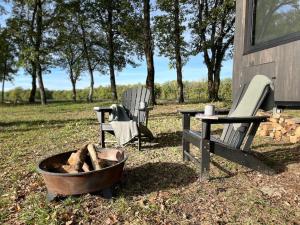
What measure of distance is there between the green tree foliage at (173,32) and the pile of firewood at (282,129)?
1088cm

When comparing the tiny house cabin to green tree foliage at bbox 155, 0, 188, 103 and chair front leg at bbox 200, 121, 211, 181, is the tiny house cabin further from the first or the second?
green tree foliage at bbox 155, 0, 188, 103

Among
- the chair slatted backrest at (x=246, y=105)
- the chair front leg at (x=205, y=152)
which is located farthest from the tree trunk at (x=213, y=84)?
the chair front leg at (x=205, y=152)

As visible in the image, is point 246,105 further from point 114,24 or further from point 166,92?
point 166,92

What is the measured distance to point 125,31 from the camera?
18.4 meters

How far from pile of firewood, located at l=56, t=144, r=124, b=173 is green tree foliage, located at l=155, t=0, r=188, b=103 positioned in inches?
522

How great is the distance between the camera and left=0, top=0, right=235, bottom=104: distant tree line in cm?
1603

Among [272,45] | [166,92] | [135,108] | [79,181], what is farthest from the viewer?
[166,92]

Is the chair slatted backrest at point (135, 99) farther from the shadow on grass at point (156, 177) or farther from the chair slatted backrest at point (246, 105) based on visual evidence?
the chair slatted backrest at point (246, 105)

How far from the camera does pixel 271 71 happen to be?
3992mm

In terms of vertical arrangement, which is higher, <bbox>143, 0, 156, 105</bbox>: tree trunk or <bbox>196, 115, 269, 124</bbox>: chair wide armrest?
<bbox>143, 0, 156, 105</bbox>: tree trunk

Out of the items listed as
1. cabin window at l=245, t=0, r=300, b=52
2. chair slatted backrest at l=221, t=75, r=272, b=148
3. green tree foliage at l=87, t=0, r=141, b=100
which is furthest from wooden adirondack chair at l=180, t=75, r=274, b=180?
green tree foliage at l=87, t=0, r=141, b=100

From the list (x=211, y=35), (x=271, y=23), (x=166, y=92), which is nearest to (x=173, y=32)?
(x=211, y=35)

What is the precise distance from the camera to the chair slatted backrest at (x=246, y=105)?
11.2 feet

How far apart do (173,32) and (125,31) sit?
3.27m
